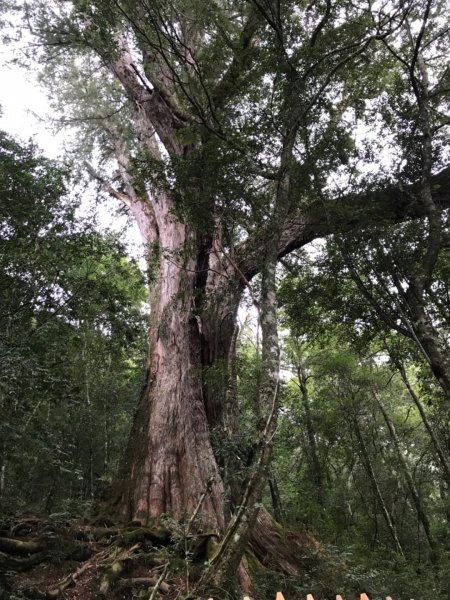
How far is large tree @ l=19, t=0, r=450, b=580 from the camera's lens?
20.0 feet

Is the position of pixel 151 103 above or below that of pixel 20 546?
above

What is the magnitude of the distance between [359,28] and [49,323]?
6.68m

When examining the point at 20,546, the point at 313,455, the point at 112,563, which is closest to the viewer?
the point at 112,563

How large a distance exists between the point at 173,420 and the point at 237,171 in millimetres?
4067

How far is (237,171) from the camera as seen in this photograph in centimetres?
647

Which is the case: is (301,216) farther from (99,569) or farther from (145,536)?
(99,569)

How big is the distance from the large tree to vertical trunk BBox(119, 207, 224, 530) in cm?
3

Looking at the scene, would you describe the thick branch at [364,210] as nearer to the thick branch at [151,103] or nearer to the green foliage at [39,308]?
the green foliage at [39,308]

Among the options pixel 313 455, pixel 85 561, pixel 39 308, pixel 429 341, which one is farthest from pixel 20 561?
pixel 313 455

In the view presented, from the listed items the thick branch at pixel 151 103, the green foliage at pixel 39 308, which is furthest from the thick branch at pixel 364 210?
the thick branch at pixel 151 103

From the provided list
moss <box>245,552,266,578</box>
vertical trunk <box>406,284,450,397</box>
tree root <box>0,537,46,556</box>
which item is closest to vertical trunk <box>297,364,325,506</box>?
moss <box>245,552,266,578</box>

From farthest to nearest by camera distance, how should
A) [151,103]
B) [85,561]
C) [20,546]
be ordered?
[151,103] < [85,561] < [20,546]

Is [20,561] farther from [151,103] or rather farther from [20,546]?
[151,103]

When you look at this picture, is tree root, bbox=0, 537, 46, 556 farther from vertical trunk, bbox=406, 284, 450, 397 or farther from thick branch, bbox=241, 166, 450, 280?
vertical trunk, bbox=406, 284, 450, 397
